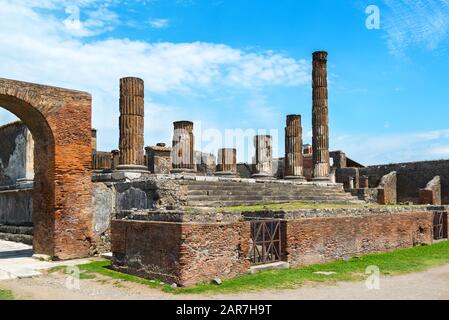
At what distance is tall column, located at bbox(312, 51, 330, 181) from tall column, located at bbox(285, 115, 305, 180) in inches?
31.3

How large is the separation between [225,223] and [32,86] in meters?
6.19

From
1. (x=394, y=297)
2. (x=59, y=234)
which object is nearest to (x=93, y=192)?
(x=59, y=234)

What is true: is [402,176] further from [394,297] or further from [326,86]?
[394,297]

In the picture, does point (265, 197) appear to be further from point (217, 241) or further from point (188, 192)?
point (217, 241)

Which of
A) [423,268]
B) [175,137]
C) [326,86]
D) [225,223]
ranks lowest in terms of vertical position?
[423,268]

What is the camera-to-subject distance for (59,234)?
11.1 meters

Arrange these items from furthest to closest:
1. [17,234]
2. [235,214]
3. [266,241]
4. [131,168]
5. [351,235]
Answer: [17,234]
[131,168]
[351,235]
[266,241]
[235,214]

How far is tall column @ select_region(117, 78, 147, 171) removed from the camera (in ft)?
46.8

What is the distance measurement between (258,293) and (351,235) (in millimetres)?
4948

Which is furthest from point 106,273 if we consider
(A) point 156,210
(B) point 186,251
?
(B) point 186,251

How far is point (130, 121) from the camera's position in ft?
47.0

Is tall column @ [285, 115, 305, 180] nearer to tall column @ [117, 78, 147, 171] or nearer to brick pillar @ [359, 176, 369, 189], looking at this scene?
tall column @ [117, 78, 147, 171]

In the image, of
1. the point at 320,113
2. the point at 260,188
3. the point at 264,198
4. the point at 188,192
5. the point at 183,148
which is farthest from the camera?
the point at 320,113
